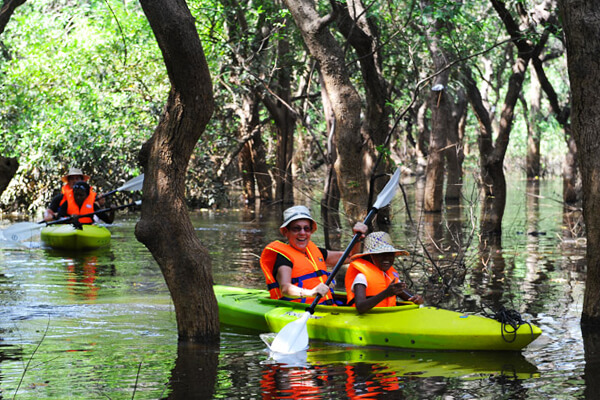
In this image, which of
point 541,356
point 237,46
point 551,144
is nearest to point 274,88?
point 237,46

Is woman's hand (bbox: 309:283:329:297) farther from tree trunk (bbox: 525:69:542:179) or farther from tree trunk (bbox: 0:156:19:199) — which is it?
tree trunk (bbox: 525:69:542:179)

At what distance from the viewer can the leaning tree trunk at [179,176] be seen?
6105 mm

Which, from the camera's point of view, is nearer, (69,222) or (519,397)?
(519,397)

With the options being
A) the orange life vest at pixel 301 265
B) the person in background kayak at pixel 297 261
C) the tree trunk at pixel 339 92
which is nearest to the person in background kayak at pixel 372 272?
the person in background kayak at pixel 297 261

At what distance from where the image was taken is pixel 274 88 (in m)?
20.8

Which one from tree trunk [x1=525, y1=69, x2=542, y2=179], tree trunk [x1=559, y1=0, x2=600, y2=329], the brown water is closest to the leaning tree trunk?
the brown water

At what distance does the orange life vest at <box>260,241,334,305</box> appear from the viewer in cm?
750

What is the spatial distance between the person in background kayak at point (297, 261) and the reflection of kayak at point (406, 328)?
0.17m

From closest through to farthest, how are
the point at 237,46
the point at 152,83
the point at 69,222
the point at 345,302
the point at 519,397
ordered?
the point at 519,397 → the point at 345,302 → the point at 69,222 → the point at 237,46 → the point at 152,83

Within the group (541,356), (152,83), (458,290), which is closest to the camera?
(541,356)

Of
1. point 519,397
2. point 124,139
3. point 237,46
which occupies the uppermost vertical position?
point 237,46

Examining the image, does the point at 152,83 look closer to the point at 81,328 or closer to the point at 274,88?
the point at 274,88

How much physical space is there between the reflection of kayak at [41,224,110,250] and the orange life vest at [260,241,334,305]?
701 centimetres

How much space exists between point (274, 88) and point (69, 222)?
7.78 m
